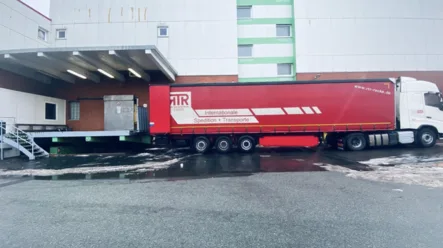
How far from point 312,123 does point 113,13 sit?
15954 mm

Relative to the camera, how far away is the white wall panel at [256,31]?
17.3 metres

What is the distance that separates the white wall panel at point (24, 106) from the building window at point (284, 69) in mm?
16271

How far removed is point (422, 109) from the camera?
11.6 meters

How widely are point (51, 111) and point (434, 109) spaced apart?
75.4 ft

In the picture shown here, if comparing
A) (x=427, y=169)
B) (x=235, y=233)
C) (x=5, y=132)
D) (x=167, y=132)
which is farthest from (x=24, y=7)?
(x=427, y=169)

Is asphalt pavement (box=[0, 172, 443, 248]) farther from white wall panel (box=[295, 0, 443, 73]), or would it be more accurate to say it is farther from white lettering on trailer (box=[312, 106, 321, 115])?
white wall panel (box=[295, 0, 443, 73])

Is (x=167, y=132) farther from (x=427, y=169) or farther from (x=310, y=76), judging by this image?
(x=310, y=76)

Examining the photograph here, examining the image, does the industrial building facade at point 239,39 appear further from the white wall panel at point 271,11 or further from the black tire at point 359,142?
the black tire at point 359,142

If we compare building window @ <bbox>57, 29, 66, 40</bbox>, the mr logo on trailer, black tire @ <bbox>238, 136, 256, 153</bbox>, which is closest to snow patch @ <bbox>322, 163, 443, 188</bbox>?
black tire @ <bbox>238, 136, 256, 153</bbox>

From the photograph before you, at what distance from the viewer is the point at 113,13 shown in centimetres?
1641

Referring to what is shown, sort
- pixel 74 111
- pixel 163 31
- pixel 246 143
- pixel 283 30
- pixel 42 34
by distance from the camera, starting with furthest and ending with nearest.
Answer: pixel 283 30
pixel 163 31
pixel 74 111
pixel 42 34
pixel 246 143

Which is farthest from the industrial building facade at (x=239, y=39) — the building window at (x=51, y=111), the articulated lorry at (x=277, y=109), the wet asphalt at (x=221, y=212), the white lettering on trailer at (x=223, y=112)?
the wet asphalt at (x=221, y=212)

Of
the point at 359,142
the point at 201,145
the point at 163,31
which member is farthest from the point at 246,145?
the point at 163,31

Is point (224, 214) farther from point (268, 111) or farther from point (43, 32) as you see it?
point (43, 32)
